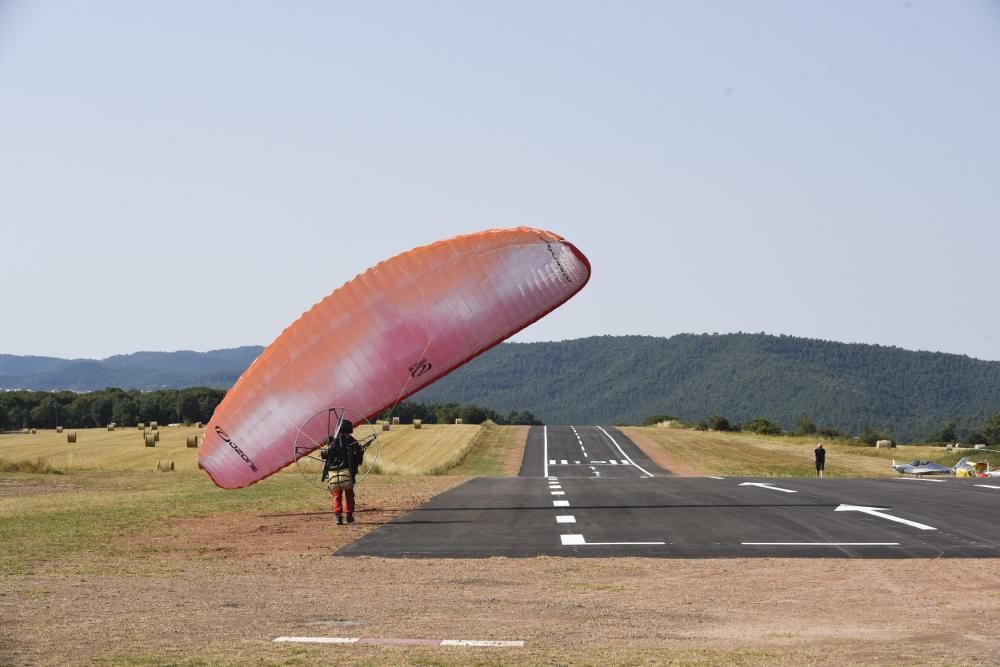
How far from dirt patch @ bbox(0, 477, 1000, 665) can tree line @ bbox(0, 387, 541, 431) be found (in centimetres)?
10976

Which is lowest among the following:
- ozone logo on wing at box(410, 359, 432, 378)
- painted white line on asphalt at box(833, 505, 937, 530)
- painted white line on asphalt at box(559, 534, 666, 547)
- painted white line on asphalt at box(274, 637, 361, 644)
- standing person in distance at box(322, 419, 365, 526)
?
painted white line on asphalt at box(274, 637, 361, 644)

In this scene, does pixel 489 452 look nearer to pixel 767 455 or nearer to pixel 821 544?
pixel 767 455

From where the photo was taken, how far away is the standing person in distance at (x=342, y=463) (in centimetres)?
2264

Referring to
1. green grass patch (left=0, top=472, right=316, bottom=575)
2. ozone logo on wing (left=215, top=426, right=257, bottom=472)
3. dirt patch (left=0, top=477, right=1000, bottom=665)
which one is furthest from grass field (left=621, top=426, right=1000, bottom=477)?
dirt patch (left=0, top=477, right=1000, bottom=665)

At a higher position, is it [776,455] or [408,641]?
[776,455]

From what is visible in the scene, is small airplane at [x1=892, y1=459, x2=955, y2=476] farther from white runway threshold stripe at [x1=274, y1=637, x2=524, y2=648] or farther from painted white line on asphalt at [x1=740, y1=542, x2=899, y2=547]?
white runway threshold stripe at [x1=274, y1=637, x2=524, y2=648]

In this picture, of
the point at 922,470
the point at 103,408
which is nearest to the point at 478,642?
the point at 922,470

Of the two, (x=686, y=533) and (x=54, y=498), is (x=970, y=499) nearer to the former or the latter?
(x=686, y=533)

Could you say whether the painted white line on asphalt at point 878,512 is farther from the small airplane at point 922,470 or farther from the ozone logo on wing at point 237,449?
the small airplane at point 922,470

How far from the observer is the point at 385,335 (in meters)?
23.3

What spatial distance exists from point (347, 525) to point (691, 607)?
11.2 metres

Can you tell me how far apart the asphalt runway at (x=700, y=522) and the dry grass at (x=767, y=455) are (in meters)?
27.3

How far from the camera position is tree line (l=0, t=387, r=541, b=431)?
12825 cm

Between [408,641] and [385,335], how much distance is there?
41.9 ft
